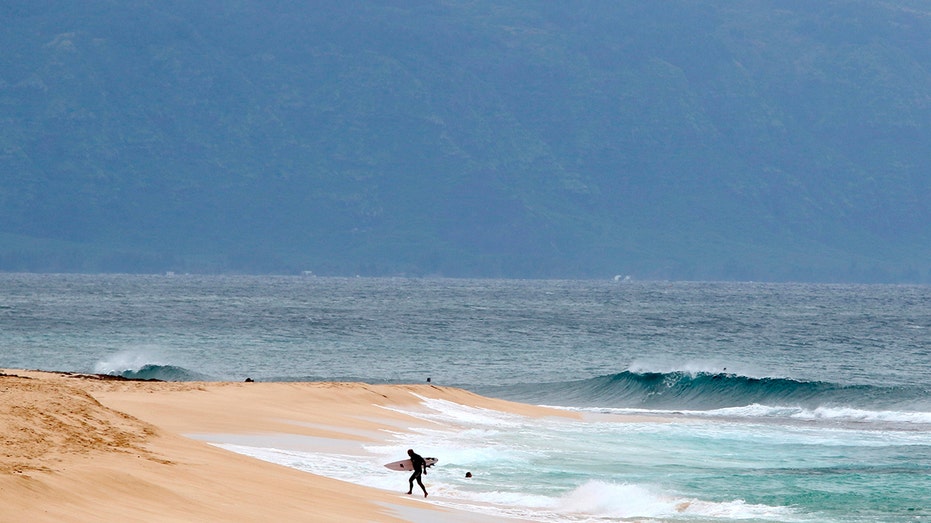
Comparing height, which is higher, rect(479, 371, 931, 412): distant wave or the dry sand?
rect(479, 371, 931, 412): distant wave

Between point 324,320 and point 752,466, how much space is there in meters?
70.5

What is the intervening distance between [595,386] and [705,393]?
469 cm

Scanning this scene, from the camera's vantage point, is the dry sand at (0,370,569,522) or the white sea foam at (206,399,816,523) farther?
the white sea foam at (206,399,816,523)

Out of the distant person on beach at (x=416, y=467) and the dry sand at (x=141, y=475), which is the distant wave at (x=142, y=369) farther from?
the distant person on beach at (x=416, y=467)

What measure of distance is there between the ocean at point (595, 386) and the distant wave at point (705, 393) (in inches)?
5.5

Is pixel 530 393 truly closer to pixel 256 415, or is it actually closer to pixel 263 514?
pixel 256 415

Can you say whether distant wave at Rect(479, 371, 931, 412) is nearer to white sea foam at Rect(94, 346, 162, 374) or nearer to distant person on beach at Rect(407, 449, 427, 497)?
white sea foam at Rect(94, 346, 162, 374)

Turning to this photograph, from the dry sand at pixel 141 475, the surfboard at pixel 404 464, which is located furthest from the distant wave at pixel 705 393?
the surfboard at pixel 404 464

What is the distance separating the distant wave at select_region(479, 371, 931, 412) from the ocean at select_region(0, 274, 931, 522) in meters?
0.14

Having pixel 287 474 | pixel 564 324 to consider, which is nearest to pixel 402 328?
pixel 564 324

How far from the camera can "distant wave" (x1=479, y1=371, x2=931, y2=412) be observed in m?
47.8

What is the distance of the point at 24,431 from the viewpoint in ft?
61.6

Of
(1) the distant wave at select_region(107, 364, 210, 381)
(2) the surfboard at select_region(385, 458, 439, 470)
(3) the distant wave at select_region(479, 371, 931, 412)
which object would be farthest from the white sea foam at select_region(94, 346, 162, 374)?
(2) the surfboard at select_region(385, 458, 439, 470)

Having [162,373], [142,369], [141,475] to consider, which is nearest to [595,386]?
[162,373]
